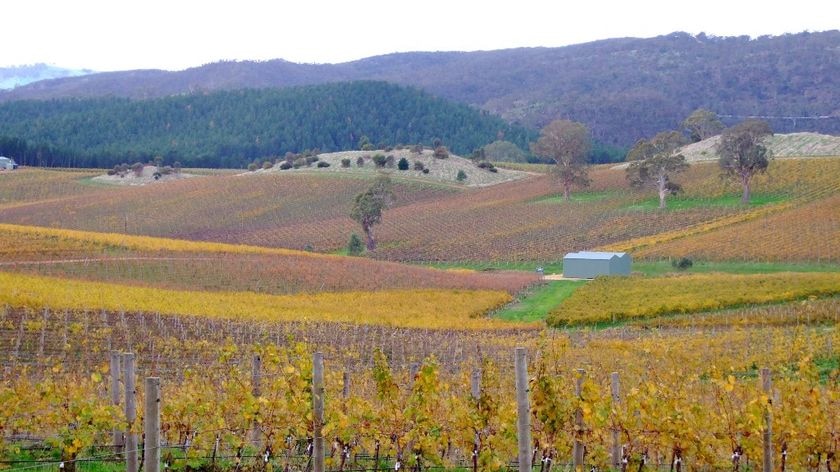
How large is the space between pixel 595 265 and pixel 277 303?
2403 cm

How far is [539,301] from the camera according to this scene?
51.3 meters

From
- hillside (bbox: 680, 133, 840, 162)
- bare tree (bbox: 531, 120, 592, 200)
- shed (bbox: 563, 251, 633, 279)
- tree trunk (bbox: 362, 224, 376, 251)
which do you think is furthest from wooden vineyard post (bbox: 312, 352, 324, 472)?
hillside (bbox: 680, 133, 840, 162)

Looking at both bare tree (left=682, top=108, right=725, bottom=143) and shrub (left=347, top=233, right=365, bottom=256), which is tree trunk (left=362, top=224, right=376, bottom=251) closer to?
shrub (left=347, top=233, right=365, bottom=256)

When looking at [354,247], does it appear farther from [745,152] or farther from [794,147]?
[794,147]

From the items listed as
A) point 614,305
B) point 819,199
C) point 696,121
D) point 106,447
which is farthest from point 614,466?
point 696,121

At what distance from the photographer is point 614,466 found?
13125mm

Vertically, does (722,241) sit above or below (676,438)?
below

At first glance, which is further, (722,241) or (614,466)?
(722,241)

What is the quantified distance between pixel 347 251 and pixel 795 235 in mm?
35129

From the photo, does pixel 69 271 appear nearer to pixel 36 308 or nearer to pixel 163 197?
pixel 36 308

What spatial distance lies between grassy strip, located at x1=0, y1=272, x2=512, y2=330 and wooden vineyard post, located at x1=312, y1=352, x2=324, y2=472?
25.2 metres

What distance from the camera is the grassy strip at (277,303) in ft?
122

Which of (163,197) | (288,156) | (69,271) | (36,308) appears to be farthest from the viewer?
(288,156)

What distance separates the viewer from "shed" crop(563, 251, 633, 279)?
61156 mm
